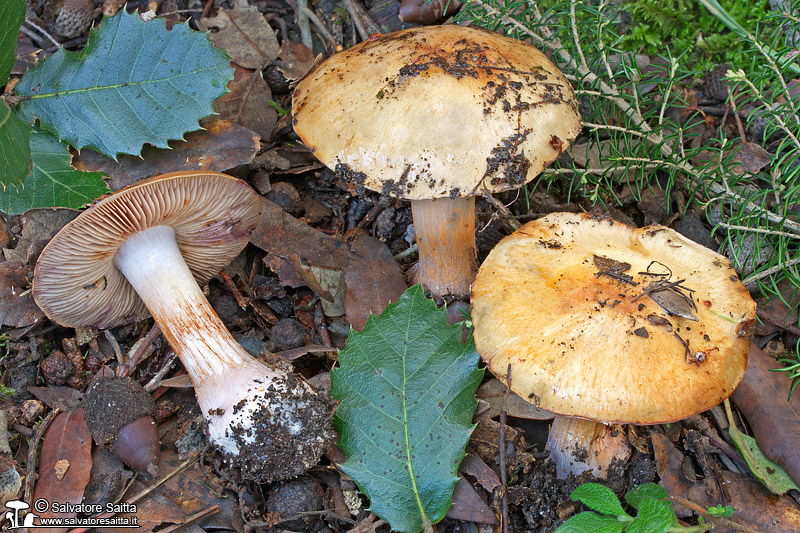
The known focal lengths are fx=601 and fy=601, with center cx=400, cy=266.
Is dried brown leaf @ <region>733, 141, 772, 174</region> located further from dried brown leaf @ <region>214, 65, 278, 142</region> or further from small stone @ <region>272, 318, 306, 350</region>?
dried brown leaf @ <region>214, 65, 278, 142</region>

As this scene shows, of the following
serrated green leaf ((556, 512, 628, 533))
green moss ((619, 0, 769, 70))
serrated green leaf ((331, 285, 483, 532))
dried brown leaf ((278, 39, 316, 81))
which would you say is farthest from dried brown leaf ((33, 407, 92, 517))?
green moss ((619, 0, 769, 70))

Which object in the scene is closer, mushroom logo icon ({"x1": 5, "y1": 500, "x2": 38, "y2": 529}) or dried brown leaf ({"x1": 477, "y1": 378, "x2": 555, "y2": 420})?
mushroom logo icon ({"x1": 5, "y1": 500, "x2": 38, "y2": 529})

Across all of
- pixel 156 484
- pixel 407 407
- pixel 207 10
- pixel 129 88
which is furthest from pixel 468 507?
pixel 207 10

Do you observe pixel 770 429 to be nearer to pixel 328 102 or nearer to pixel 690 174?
pixel 690 174

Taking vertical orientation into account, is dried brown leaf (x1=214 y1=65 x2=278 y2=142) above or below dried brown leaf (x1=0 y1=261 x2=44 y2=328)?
above

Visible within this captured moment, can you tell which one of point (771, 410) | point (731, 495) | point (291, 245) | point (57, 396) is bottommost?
point (731, 495)

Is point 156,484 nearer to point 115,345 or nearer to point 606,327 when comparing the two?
point 115,345
